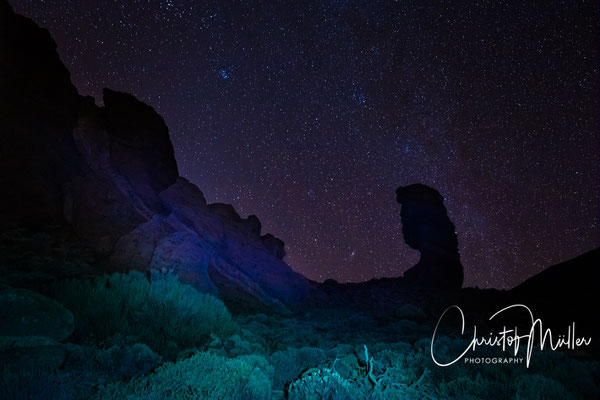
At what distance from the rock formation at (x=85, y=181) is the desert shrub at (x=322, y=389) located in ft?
36.9

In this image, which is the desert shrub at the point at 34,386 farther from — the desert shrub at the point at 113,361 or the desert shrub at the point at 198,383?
the desert shrub at the point at 113,361

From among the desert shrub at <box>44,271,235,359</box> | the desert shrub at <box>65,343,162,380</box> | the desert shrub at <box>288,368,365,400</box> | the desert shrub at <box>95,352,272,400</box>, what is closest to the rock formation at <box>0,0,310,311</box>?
the desert shrub at <box>44,271,235,359</box>

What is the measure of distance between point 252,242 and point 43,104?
1504 cm

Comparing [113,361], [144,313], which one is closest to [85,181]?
[144,313]

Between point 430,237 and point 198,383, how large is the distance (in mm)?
43776

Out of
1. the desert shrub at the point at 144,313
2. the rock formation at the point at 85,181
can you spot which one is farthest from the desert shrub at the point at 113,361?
the rock formation at the point at 85,181

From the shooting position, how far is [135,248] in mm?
13664

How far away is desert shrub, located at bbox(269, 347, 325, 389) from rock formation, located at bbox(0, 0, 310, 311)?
31.9ft

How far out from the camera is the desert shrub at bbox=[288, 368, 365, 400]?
306 centimetres

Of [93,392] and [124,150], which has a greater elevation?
[124,150]

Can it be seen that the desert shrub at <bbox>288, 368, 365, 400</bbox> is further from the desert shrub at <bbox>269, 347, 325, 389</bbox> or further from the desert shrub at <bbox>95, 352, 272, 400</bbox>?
the desert shrub at <bbox>269, 347, 325, 389</bbox>

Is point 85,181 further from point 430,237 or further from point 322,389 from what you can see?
point 430,237

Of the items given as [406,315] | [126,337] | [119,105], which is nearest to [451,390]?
[126,337]

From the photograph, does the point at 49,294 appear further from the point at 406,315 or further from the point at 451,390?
the point at 406,315
